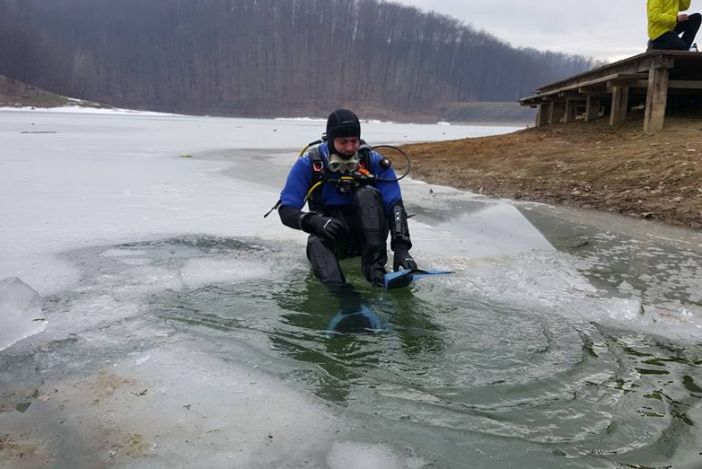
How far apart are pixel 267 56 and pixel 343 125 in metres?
95.1

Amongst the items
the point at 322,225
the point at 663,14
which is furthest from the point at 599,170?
the point at 322,225

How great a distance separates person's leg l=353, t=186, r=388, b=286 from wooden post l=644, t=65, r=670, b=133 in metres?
6.02

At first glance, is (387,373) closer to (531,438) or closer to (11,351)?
(531,438)

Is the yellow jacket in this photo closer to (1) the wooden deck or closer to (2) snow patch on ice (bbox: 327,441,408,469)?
(1) the wooden deck

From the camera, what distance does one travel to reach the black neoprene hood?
3.53 meters

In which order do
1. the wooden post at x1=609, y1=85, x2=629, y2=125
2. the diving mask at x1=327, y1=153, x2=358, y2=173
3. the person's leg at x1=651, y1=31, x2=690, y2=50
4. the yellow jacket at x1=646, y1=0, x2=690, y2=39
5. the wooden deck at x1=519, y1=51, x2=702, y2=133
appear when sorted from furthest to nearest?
the wooden post at x1=609, y1=85, x2=629, y2=125, the person's leg at x1=651, y1=31, x2=690, y2=50, the yellow jacket at x1=646, y1=0, x2=690, y2=39, the wooden deck at x1=519, y1=51, x2=702, y2=133, the diving mask at x1=327, y1=153, x2=358, y2=173

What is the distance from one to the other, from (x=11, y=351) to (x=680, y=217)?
18.1 ft

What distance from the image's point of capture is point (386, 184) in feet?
12.5

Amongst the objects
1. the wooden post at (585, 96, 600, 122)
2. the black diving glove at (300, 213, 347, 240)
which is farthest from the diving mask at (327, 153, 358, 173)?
the wooden post at (585, 96, 600, 122)

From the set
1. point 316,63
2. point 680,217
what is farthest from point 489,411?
point 316,63

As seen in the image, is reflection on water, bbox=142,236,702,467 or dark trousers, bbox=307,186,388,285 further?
dark trousers, bbox=307,186,388,285

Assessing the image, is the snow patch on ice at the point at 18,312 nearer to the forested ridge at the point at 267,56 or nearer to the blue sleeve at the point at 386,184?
the blue sleeve at the point at 386,184

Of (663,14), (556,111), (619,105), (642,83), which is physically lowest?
(619,105)

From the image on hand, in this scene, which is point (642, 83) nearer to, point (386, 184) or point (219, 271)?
point (386, 184)
